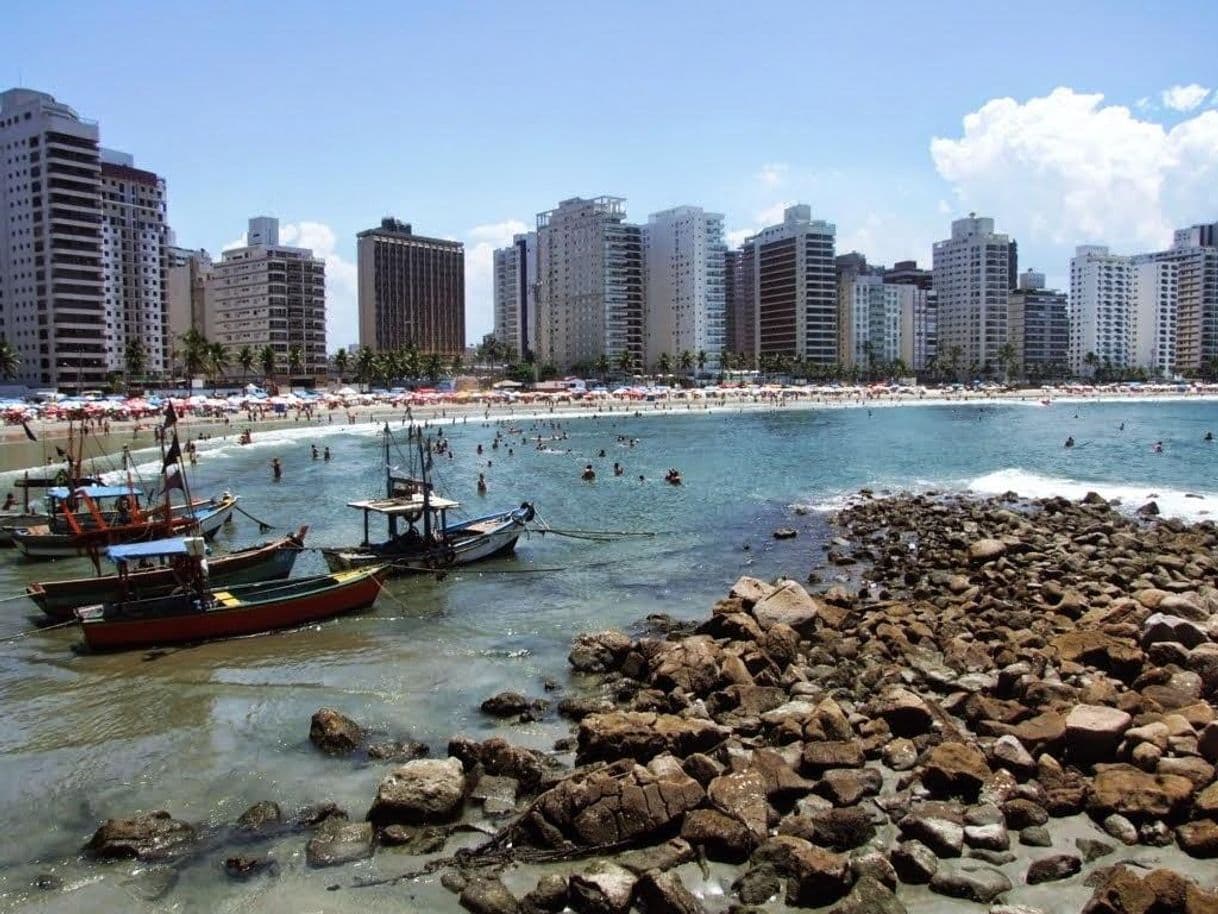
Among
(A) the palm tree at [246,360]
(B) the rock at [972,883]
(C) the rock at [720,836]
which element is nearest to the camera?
(B) the rock at [972,883]

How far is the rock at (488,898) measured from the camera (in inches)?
436

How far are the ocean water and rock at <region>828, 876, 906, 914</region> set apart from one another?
4677 mm

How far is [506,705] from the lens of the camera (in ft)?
58.5

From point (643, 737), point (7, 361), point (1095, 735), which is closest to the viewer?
point (1095, 735)

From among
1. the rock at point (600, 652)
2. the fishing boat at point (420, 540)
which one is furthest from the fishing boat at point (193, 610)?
the rock at point (600, 652)

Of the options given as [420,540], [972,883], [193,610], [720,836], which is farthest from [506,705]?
[420,540]

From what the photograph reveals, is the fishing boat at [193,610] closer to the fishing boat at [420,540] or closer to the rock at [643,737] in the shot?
Answer: the fishing boat at [420,540]

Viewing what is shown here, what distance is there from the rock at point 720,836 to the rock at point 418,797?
3.44m

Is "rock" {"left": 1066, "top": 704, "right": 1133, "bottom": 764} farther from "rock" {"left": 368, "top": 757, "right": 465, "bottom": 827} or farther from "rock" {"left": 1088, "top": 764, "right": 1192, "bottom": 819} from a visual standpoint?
"rock" {"left": 368, "top": 757, "right": 465, "bottom": 827}

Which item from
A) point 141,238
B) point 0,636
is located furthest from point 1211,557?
point 141,238

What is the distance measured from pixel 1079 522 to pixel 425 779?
31.7m

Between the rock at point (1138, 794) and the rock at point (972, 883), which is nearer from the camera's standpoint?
the rock at point (972, 883)

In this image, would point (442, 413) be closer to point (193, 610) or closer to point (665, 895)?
point (193, 610)

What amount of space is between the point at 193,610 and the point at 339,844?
38.6 ft
